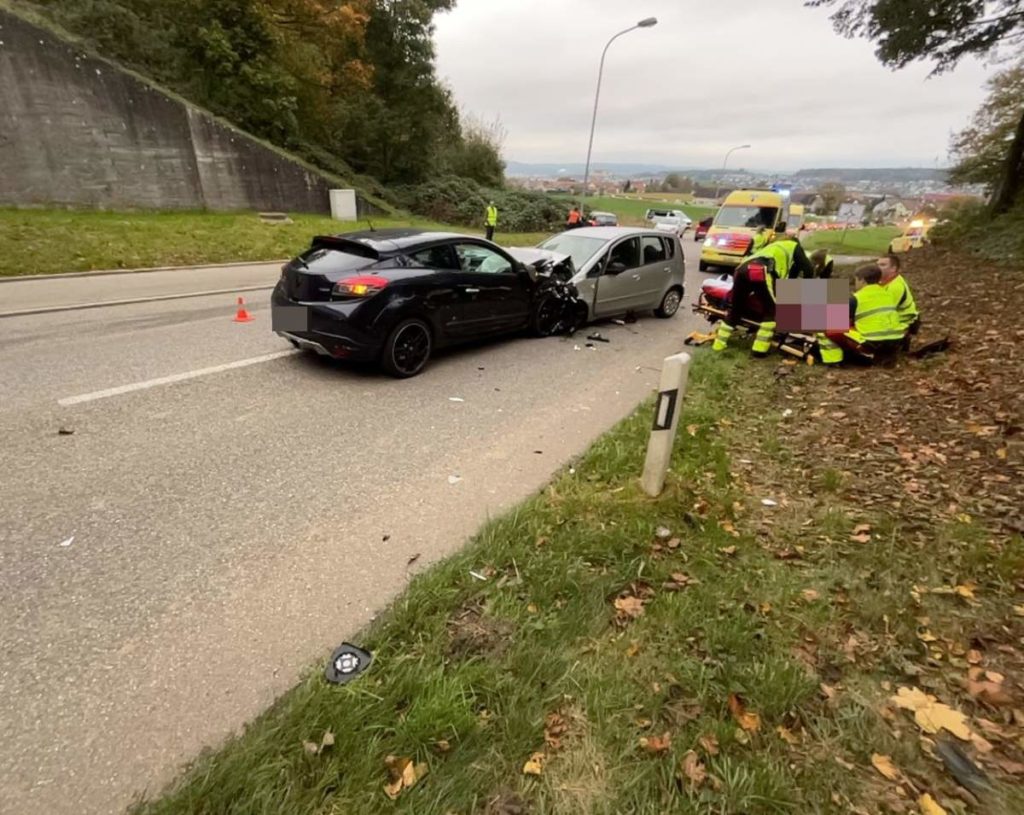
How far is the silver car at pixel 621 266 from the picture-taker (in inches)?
349

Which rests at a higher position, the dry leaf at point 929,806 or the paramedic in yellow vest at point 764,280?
the paramedic in yellow vest at point 764,280

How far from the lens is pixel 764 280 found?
23.6ft

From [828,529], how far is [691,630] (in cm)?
138

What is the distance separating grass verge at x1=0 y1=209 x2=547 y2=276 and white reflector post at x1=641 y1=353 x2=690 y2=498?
11.4 m

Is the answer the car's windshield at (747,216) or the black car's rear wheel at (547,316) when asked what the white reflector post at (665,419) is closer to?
the black car's rear wheel at (547,316)

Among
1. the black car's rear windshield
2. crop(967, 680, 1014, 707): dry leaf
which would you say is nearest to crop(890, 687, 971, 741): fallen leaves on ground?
crop(967, 680, 1014, 707): dry leaf

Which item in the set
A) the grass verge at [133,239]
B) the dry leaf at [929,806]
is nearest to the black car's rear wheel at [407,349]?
the dry leaf at [929,806]

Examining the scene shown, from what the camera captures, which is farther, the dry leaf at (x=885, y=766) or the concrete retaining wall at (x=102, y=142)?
the concrete retaining wall at (x=102, y=142)

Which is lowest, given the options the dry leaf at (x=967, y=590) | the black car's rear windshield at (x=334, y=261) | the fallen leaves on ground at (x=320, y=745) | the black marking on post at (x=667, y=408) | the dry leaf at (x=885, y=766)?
the fallen leaves on ground at (x=320, y=745)

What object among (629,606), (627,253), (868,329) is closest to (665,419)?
(629,606)

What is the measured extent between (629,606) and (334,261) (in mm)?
4747

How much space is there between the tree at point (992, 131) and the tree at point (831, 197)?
5759 cm

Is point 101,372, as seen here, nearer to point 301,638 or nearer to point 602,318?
point 301,638

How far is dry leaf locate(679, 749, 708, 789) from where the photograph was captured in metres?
1.94
